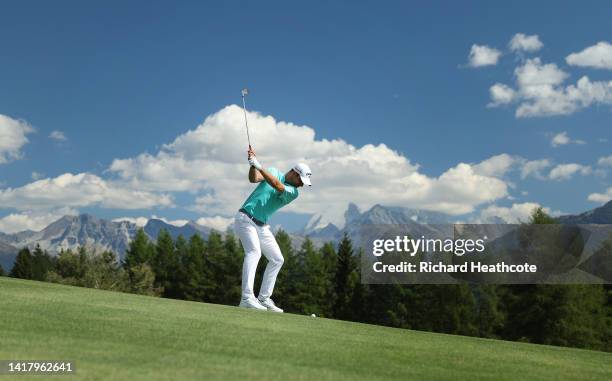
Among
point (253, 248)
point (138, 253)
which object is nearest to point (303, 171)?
point (253, 248)

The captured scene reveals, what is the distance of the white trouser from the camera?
43.2 feet

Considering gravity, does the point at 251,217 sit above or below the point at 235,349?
above

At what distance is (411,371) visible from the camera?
6.93 m

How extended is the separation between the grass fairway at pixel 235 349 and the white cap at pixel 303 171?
315 centimetres

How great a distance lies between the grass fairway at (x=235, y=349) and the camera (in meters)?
6.08

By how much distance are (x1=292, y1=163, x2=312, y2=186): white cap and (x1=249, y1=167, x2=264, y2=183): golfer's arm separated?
2.41 feet

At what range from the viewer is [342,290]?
238 ft

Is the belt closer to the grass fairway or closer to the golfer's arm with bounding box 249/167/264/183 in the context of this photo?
the golfer's arm with bounding box 249/167/264/183

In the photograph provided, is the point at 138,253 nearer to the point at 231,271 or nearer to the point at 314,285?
the point at 231,271

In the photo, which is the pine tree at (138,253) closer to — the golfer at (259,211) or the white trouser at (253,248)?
the white trouser at (253,248)

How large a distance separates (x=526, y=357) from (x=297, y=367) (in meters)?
4.35

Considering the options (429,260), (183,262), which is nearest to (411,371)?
(429,260)

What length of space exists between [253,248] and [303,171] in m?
1.88

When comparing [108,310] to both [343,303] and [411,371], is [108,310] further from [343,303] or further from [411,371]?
[343,303]
